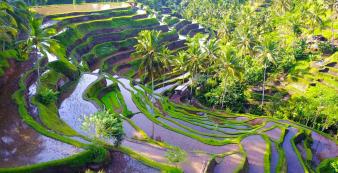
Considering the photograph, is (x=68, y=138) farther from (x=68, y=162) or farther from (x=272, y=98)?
(x=272, y=98)

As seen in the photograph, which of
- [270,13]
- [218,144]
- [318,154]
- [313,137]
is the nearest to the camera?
[218,144]

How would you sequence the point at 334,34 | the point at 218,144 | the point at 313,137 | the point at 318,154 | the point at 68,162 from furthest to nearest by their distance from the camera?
the point at 334,34, the point at 313,137, the point at 318,154, the point at 218,144, the point at 68,162

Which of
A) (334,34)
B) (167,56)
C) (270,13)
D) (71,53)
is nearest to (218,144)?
(167,56)

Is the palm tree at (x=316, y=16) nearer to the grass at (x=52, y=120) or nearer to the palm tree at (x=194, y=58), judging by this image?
the palm tree at (x=194, y=58)

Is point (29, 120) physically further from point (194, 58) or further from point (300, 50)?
point (300, 50)

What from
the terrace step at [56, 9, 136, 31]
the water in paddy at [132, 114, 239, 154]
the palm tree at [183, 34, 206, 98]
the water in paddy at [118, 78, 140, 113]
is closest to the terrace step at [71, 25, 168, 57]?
the terrace step at [56, 9, 136, 31]

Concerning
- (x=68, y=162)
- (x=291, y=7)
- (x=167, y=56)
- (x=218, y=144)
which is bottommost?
(x=218, y=144)

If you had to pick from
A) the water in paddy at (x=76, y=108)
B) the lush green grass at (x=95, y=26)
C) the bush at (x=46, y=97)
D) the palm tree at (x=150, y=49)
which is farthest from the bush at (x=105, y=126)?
the lush green grass at (x=95, y=26)
